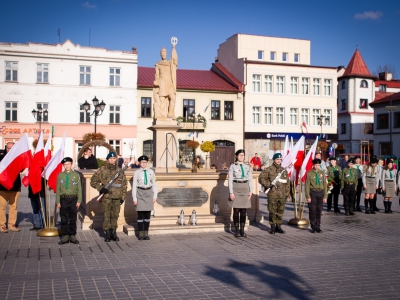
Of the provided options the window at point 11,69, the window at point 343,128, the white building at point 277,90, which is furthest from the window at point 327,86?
the window at point 11,69

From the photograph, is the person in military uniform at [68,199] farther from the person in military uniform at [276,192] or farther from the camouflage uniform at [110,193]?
the person in military uniform at [276,192]

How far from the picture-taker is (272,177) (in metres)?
11.9

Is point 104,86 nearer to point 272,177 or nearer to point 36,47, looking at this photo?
point 36,47

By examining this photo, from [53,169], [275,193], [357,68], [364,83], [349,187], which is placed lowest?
[349,187]

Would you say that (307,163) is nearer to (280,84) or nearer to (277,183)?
(277,183)

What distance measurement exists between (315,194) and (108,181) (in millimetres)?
5231

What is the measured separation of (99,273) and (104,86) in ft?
125

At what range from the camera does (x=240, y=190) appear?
449 inches

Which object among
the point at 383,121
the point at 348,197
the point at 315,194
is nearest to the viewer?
the point at 315,194

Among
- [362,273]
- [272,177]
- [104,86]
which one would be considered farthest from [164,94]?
[104,86]

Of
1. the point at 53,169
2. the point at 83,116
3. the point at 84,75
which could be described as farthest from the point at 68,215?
the point at 84,75

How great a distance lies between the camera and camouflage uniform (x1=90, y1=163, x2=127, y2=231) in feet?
35.2

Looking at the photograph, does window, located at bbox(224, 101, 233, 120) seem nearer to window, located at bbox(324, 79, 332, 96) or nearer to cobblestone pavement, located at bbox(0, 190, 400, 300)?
window, located at bbox(324, 79, 332, 96)

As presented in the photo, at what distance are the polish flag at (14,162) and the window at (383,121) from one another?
168 feet
